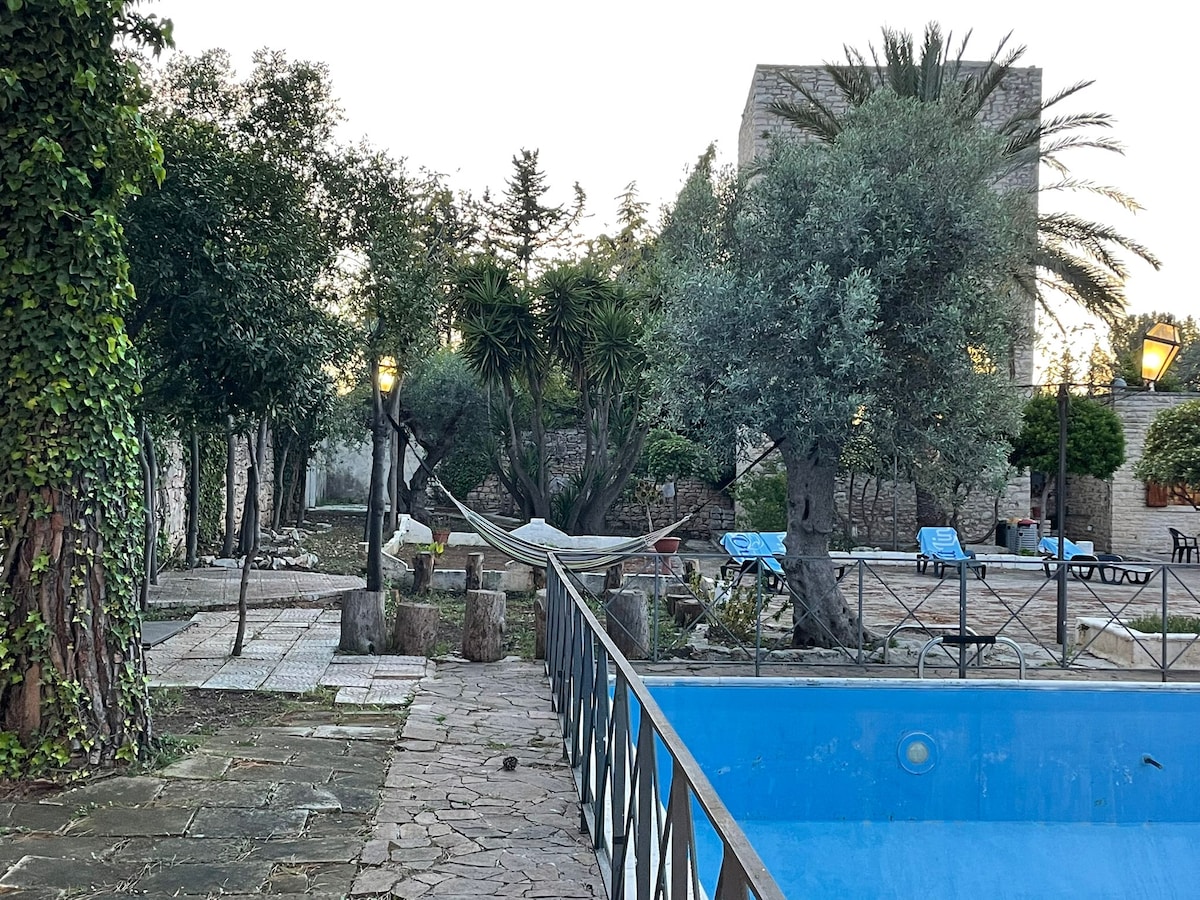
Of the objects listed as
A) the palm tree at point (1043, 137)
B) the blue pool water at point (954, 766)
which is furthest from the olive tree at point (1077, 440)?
the blue pool water at point (954, 766)

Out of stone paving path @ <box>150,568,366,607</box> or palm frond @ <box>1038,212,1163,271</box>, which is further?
palm frond @ <box>1038,212,1163,271</box>

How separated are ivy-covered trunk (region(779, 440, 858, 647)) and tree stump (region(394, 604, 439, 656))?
7.97 feet

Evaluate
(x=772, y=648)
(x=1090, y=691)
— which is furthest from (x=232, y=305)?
(x=1090, y=691)

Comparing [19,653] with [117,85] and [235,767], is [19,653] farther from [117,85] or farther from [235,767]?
[117,85]

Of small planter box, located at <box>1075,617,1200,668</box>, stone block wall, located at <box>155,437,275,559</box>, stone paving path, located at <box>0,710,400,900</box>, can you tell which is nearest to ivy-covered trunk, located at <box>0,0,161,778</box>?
stone paving path, located at <box>0,710,400,900</box>

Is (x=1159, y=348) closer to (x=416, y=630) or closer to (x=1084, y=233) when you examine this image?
(x=416, y=630)

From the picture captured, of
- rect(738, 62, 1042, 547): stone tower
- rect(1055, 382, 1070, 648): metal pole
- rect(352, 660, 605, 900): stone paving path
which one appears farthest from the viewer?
rect(738, 62, 1042, 547): stone tower

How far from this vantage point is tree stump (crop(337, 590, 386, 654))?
21.2 ft

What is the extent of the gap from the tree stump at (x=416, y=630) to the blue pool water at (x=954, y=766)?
158 centimetres

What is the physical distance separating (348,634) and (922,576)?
837 centimetres

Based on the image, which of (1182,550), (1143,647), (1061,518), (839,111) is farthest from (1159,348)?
(839,111)

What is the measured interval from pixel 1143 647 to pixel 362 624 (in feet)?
16.6

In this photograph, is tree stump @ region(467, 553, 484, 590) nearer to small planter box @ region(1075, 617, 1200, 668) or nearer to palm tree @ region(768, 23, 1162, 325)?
small planter box @ region(1075, 617, 1200, 668)

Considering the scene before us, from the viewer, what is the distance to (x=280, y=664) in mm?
6082
